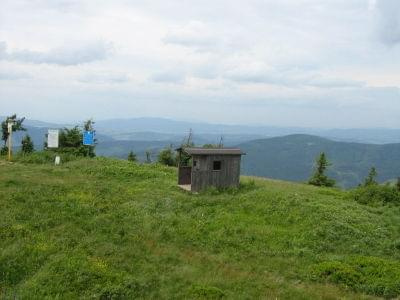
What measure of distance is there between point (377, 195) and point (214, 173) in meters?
11.3

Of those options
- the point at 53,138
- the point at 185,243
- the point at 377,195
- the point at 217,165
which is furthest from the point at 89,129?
the point at 185,243

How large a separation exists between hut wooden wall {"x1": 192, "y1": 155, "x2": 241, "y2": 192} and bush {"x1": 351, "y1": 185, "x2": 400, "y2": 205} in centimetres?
874

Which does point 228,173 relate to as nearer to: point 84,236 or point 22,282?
point 84,236

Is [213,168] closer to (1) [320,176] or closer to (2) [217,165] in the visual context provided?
(2) [217,165]

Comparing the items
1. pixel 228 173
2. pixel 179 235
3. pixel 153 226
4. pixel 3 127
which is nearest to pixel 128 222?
pixel 153 226

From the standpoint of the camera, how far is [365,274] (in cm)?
1808

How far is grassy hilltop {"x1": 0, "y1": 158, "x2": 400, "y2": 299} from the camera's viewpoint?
15289 mm

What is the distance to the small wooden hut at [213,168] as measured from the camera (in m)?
31.3

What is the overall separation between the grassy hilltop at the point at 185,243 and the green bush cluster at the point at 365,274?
41mm

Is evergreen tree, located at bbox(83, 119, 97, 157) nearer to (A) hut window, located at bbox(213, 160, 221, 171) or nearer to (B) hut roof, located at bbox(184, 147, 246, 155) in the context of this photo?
(B) hut roof, located at bbox(184, 147, 246, 155)

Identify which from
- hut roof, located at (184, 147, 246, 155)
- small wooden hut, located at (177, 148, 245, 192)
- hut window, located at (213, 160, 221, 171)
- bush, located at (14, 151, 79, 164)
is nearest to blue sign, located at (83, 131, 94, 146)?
bush, located at (14, 151, 79, 164)

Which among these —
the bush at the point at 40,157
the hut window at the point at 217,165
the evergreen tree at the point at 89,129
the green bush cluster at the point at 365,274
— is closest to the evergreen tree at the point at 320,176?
the hut window at the point at 217,165

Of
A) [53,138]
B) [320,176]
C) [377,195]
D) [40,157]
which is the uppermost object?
[53,138]

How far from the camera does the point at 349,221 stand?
81.9ft
